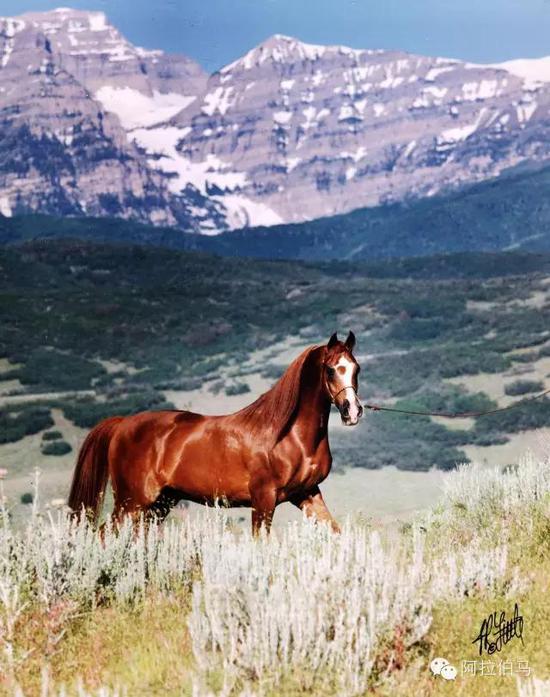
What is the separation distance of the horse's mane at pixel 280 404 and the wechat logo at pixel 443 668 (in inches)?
140

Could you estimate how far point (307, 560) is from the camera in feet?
19.9

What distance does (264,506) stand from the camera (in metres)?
8.85

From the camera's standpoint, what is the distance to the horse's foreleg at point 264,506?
881 cm

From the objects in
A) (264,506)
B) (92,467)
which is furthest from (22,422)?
(264,506)

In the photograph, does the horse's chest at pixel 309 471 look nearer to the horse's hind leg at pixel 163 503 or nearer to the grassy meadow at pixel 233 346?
the horse's hind leg at pixel 163 503

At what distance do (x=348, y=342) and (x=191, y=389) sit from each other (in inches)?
2039

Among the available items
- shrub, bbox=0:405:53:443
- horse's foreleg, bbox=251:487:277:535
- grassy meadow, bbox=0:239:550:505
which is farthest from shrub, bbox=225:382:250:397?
horse's foreleg, bbox=251:487:277:535

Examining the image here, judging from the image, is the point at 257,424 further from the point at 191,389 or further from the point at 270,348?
the point at 270,348

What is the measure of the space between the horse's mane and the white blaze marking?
48cm

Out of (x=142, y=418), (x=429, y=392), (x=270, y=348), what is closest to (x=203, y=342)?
(x=270, y=348)

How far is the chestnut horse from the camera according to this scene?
28.7 ft
